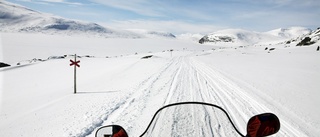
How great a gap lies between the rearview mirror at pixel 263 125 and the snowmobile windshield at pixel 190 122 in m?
0.39

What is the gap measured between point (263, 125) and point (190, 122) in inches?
32.7

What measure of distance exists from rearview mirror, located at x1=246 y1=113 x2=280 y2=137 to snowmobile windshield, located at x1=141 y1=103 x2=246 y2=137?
0.39 metres

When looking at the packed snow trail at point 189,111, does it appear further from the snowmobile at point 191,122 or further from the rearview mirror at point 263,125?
the rearview mirror at point 263,125

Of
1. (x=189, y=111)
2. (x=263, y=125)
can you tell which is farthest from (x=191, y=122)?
(x=263, y=125)

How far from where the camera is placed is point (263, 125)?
5.37 feet

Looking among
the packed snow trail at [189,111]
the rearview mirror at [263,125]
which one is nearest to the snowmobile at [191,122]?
the packed snow trail at [189,111]

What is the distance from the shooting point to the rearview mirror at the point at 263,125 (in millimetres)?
1637

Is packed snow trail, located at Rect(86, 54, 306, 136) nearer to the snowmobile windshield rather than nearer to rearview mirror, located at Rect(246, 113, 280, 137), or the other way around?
the snowmobile windshield

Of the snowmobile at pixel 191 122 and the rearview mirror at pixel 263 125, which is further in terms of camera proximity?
the snowmobile at pixel 191 122

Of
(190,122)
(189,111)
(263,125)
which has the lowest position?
(190,122)

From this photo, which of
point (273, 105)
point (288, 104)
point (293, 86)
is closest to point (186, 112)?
point (273, 105)

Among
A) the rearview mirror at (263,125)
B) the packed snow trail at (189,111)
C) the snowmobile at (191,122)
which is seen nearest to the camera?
the rearview mirror at (263,125)

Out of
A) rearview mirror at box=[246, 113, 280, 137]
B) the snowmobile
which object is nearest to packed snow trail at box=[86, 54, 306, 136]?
the snowmobile

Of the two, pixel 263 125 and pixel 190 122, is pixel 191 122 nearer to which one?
pixel 190 122
